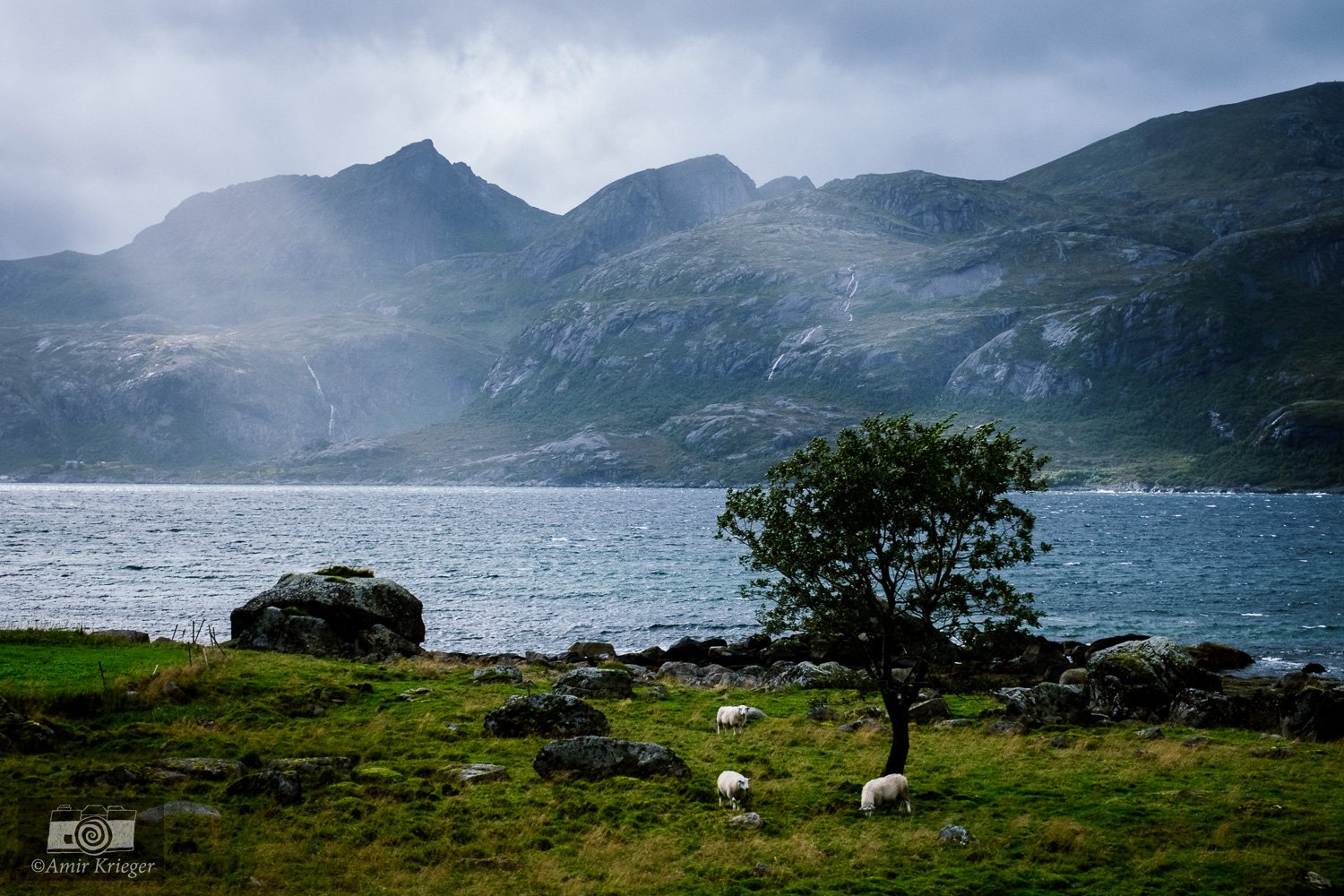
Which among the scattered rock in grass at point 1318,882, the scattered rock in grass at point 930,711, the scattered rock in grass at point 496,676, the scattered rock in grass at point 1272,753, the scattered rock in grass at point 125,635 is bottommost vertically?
the scattered rock in grass at point 930,711

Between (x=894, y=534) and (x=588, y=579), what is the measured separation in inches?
3230

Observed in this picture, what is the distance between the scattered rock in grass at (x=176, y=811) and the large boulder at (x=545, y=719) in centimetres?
1097

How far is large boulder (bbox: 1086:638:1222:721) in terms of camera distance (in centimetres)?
3616

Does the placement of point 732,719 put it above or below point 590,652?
above

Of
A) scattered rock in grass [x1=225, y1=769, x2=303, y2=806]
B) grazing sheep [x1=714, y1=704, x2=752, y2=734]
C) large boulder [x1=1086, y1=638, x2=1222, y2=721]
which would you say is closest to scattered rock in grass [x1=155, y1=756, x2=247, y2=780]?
scattered rock in grass [x1=225, y1=769, x2=303, y2=806]

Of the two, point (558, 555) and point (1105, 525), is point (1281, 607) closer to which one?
point (558, 555)

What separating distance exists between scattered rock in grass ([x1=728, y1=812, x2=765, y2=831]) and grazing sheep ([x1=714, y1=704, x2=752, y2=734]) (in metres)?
11.3

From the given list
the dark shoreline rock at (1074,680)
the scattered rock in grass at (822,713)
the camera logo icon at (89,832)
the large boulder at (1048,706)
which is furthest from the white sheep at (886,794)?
the camera logo icon at (89,832)

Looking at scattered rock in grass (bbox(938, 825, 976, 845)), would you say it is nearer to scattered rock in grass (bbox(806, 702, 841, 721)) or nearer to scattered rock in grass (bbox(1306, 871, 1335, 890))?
scattered rock in grass (bbox(1306, 871, 1335, 890))

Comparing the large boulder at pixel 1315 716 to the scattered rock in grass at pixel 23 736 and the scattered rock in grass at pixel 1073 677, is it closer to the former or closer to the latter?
the scattered rock in grass at pixel 1073 677

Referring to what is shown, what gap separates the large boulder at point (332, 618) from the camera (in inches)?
1769

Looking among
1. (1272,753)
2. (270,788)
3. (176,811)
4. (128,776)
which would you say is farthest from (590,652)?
(176,811)

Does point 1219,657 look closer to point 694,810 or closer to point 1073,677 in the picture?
point 1073,677

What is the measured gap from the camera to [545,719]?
2881 centimetres
